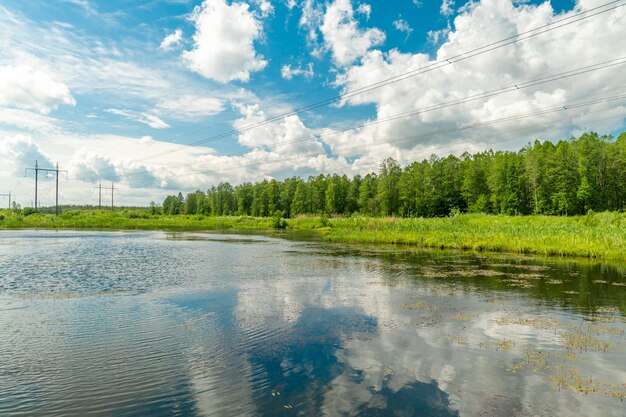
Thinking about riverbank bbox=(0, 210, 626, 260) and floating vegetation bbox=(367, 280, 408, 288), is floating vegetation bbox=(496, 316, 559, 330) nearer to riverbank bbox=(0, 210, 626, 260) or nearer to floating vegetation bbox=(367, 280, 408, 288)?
floating vegetation bbox=(367, 280, 408, 288)

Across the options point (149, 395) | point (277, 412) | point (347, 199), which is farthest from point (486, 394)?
point (347, 199)

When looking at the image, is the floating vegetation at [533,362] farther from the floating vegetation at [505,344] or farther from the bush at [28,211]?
the bush at [28,211]

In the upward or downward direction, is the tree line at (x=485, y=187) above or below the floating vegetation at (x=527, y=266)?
above

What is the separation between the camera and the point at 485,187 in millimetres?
92062

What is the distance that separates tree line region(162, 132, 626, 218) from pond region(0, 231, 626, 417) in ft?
180

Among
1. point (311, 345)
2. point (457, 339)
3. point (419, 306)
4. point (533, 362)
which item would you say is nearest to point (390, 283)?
point (419, 306)

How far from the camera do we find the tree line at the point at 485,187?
244ft

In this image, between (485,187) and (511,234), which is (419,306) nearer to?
(511,234)

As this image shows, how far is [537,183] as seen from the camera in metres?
79.6

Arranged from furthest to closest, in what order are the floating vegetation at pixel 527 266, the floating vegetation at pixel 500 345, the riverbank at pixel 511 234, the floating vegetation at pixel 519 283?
1. the riverbank at pixel 511 234
2. the floating vegetation at pixel 527 266
3. the floating vegetation at pixel 519 283
4. the floating vegetation at pixel 500 345

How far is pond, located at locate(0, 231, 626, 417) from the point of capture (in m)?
6.87

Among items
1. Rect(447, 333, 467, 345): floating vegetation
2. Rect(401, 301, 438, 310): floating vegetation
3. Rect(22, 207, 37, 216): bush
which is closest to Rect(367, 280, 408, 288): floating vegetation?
Rect(401, 301, 438, 310): floating vegetation

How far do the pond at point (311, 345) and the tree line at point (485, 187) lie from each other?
54987 mm

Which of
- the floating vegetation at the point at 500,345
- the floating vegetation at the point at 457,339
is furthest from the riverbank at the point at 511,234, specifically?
the floating vegetation at the point at 457,339
